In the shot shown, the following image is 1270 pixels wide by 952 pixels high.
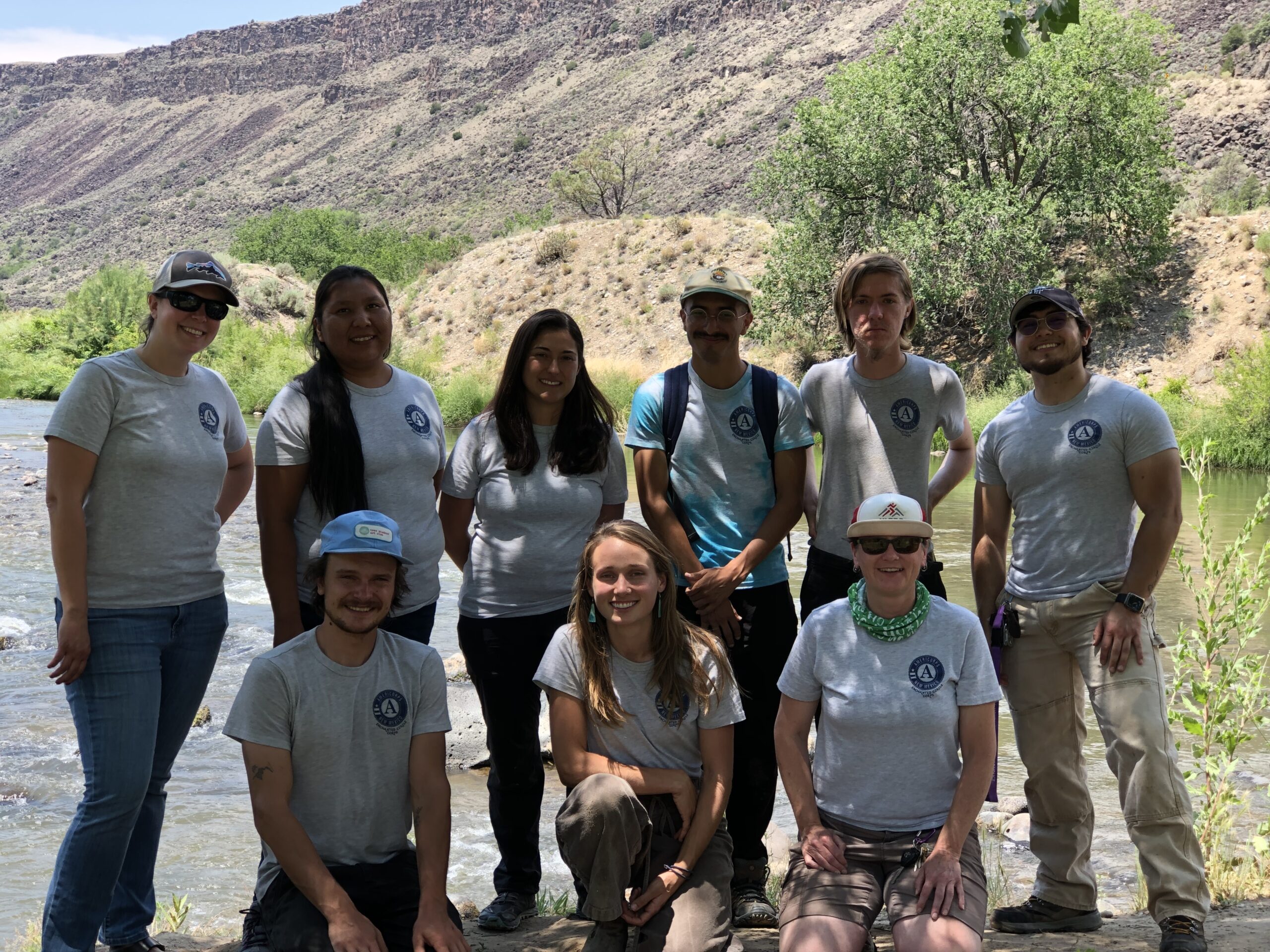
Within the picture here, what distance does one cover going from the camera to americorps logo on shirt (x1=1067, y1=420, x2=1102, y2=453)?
3.78 meters

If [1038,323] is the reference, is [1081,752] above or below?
below

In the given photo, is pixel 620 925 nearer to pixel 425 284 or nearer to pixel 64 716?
pixel 64 716

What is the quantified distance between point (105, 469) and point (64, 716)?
610 centimetres

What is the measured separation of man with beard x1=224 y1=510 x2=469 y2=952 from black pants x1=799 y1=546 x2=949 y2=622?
1375 mm

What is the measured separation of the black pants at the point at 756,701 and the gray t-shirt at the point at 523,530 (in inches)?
18.3

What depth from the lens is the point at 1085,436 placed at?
380cm

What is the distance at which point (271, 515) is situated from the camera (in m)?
3.72

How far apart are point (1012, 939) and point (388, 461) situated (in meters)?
2.61

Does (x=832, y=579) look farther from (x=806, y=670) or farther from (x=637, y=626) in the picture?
(x=637, y=626)

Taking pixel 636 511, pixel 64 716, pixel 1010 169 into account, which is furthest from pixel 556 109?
pixel 64 716

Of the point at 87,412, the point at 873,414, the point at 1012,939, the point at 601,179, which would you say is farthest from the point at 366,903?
the point at 601,179

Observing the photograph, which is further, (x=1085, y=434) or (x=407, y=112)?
(x=407, y=112)

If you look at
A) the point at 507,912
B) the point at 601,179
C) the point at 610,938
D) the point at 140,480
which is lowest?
the point at 507,912

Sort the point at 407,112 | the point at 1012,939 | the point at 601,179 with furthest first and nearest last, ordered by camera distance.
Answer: the point at 407,112
the point at 601,179
the point at 1012,939
